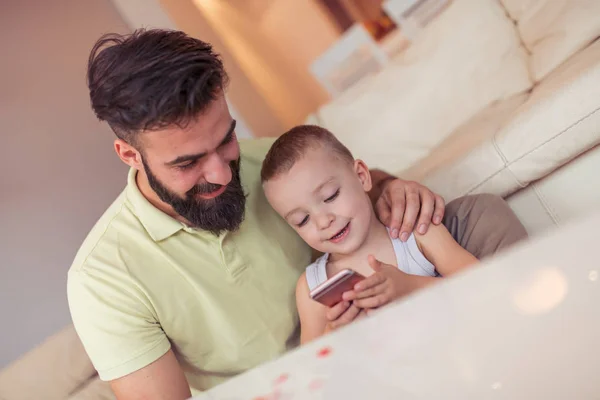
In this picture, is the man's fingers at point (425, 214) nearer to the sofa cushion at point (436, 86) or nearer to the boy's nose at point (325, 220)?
the boy's nose at point (325, 220)

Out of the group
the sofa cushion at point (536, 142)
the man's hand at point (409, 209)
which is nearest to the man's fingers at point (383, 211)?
the man's hand at point (409, 209)

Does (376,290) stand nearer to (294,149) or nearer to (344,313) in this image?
(344,313)

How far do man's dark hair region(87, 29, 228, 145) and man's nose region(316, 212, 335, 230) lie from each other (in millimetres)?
318

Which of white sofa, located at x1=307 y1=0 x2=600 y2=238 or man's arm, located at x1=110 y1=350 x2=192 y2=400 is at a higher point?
man's arm, located at x1=110 y1=350 x2=192 y2=400

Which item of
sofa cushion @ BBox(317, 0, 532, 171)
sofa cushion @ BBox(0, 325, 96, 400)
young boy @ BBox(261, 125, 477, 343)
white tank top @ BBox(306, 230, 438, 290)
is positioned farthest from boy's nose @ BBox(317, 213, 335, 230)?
sofa cushion @ BBox(0, 325, 96, 400)

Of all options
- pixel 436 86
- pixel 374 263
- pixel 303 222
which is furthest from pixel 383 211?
pixel 436 86

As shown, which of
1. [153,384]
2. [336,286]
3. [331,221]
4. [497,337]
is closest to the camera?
[497,337]

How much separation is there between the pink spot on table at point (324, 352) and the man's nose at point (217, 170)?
23.6 inches

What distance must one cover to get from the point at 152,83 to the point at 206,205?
257mm

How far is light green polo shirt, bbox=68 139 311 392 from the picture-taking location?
1073 millimetres

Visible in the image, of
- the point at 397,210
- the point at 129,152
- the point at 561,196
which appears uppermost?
the point at 129,152

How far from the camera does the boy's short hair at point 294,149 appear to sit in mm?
1220

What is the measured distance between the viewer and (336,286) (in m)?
0.89

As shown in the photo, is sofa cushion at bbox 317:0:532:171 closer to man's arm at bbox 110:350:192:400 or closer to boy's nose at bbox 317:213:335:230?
boy's nose at bbox 317:213:335:230
